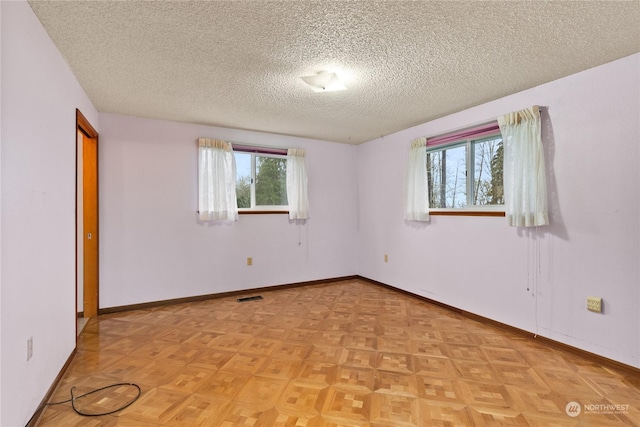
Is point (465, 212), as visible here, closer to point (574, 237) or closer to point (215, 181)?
point (574, 237)

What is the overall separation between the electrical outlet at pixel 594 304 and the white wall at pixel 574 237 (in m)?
0.03

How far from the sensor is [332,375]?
2.14m

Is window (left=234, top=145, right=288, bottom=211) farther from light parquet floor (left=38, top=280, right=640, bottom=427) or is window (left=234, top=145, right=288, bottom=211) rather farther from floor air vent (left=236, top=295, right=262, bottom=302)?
light parquet floor (left=38, top=280, right=640, bottom=427)

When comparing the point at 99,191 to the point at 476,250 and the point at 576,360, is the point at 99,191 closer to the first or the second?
the point at 476,250

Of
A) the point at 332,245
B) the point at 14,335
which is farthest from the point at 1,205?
the point at 332,245

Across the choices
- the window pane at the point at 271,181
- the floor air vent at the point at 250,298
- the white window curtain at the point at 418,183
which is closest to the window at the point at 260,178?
the window pane at the point at 271,181

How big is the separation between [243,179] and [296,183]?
2.39 ft

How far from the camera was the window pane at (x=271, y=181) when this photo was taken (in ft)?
14.5

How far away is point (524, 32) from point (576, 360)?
2.32 metres

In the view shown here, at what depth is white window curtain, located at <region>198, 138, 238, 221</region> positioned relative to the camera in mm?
3855

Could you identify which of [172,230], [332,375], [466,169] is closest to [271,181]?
[172,230]

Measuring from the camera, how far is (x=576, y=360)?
2367 mm

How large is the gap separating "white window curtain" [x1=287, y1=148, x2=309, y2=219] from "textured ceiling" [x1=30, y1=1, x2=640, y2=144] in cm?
130

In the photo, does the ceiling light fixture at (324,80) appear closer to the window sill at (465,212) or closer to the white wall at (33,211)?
the white wall at (33,211)
